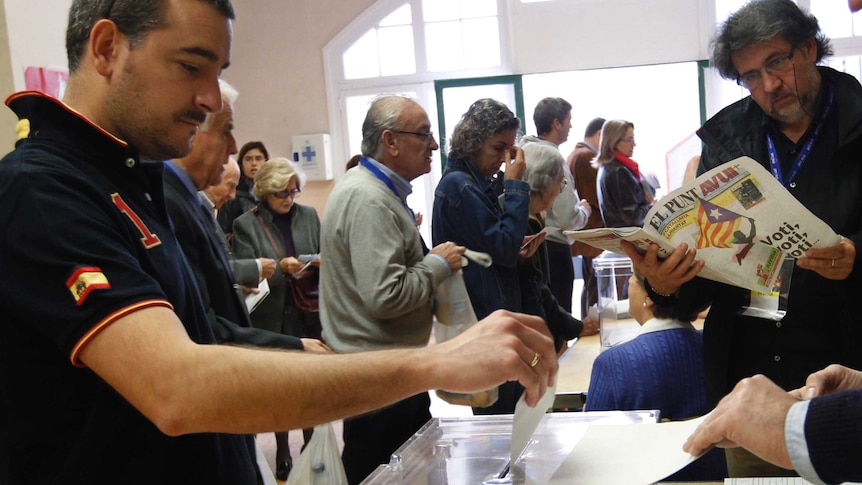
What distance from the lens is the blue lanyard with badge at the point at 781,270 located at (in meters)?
2.08

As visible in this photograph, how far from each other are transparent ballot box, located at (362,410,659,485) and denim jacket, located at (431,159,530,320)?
1553 mm

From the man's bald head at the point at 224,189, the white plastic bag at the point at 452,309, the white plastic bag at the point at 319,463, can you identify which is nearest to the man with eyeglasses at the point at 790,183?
the white plastic bag at the point at 452,309

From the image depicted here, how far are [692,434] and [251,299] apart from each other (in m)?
2.10

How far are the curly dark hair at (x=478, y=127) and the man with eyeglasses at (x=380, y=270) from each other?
1.45ft

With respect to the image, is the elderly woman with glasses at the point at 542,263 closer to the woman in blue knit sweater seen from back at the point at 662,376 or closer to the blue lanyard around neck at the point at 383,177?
the blue lanyard around neck at the point at 383,177

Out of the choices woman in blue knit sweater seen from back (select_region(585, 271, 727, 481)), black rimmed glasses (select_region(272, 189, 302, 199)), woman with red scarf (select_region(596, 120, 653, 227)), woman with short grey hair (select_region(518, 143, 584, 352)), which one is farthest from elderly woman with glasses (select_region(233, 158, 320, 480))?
woman in blue knit sweater seen from back (select_region(585, 271, 727, 481))

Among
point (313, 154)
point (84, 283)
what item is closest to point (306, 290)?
point (84, 283)

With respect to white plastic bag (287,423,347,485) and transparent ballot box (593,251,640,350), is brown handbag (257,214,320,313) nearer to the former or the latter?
transparent ballot box (593,251,640,350)

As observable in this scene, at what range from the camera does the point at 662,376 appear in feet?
6.91

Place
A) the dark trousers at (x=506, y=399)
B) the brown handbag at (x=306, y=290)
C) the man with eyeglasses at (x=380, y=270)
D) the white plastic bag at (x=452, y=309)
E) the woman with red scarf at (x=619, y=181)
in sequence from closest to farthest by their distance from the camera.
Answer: the man with eyeglasses at (x=380, y=270) → the white plastic bag at (x=452, y=309) → the dark trousers at (x=506, y=399) → the brown handbag at (x=306, y=290) → the woman with red scarf at (x=619, y=181)

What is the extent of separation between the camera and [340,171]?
368 inches

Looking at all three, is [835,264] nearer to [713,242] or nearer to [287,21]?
[713,242]

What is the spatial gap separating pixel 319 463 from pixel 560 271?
10.0 feet

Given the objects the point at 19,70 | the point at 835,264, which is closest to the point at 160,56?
the point at 835,264
